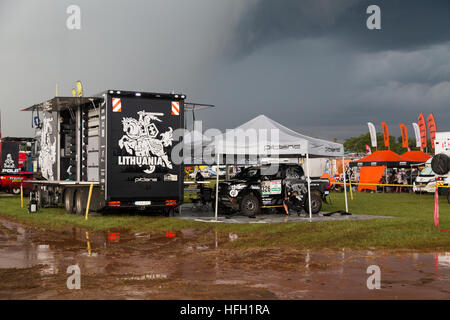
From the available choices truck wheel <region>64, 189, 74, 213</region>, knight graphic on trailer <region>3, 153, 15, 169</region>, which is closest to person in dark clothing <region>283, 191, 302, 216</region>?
truck wheel <region>64, 189, 74, 213</region>

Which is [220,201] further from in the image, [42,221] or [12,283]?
[12,283]

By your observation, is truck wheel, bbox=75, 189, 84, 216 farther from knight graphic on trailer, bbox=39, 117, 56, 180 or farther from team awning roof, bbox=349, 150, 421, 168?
team awning roof, bbox=349, 150, 421, 168

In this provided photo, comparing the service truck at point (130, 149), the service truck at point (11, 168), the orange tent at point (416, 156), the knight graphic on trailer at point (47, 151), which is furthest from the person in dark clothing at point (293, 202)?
the orange tent at point (416, 156)

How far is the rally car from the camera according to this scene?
53.2ft

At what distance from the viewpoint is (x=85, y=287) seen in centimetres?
680

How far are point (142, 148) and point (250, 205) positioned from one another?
397cm

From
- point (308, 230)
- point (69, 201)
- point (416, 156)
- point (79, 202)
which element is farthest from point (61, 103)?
point (416, 156)

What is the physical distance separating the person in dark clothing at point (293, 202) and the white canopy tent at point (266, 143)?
84 centimetres

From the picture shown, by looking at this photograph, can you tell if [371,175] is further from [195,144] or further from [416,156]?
[195,144]

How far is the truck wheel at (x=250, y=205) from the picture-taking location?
1617 centimetres

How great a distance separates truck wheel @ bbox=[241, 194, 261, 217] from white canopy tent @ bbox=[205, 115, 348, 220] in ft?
4.37

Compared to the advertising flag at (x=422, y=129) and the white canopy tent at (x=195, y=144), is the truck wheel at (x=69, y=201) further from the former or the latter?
the advertising flag at (x=422, y=129)

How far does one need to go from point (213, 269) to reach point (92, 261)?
2.34m
